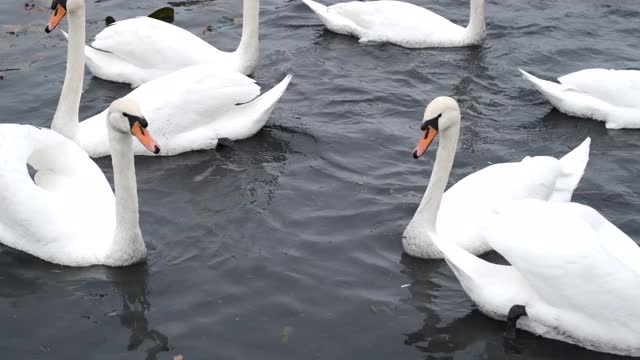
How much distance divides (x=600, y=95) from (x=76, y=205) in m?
6.62

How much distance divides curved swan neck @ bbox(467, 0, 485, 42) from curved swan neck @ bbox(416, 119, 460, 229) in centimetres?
598

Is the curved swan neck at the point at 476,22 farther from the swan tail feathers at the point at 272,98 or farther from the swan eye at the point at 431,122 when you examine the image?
the swan eye at the point at 431,122

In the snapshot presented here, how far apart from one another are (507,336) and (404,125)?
4.72m

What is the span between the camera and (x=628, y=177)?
1151 cm

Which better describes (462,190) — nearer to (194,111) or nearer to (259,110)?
(259,110)

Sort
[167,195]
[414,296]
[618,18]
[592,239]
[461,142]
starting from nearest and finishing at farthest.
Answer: [592,239] → [414,296] → [167,195] → [461,142] → [618,18]

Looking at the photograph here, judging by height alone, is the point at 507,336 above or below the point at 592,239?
below

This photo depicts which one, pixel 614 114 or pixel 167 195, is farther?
pixel 614 114

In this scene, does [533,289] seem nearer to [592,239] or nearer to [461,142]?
[592,239]

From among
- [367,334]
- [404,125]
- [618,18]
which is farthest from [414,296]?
[618,18]

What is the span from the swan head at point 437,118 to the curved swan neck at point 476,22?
239 inches

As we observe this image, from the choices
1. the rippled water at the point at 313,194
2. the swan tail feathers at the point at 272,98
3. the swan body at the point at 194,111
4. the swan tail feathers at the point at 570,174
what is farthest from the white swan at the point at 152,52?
the swan tail feathers at the point at 570,174

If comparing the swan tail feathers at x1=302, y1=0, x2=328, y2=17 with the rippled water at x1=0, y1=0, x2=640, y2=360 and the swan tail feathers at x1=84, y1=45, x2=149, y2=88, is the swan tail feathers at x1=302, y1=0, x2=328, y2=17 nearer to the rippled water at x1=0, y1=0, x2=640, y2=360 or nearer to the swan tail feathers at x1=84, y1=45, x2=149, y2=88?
the rippled water at x1=0, y1=0, x2=640, y2=360

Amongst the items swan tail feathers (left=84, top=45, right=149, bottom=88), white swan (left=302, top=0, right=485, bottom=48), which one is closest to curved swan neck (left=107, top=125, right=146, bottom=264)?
swan tail feathers (left=84, top=45, right=149, bottom=88)
